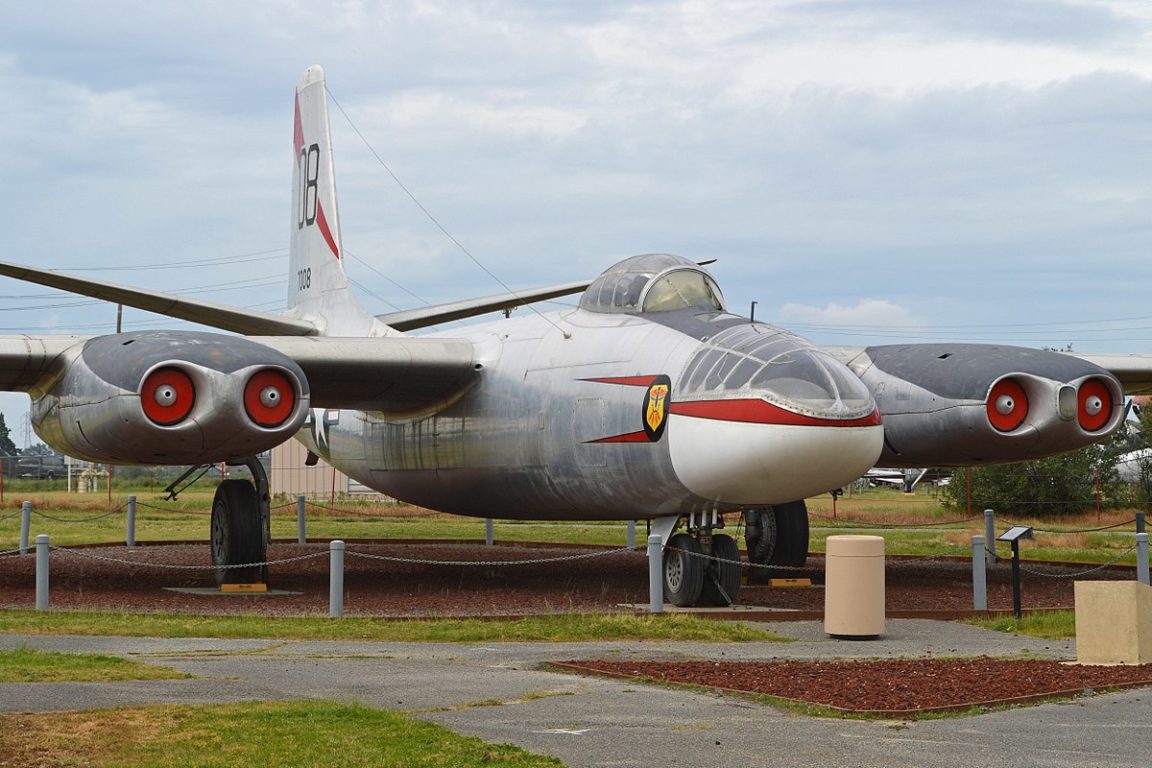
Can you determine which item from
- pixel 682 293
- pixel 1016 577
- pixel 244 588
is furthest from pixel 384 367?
pixel 1016 577

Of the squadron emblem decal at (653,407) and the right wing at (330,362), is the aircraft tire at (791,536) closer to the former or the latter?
the right wing at (330,362)

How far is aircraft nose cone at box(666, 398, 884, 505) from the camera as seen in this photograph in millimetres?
14422

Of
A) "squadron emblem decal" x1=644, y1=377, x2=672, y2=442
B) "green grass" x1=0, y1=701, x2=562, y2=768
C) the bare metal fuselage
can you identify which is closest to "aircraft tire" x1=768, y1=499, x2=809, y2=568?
the bare metal fuselage

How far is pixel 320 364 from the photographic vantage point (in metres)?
18.2

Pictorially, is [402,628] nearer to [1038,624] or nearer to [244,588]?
[244,588]

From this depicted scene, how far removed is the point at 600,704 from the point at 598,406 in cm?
758

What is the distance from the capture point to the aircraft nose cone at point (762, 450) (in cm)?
1442

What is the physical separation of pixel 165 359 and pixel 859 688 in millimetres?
8792

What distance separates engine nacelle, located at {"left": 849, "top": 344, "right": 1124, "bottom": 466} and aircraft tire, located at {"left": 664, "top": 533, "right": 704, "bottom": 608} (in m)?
4.38

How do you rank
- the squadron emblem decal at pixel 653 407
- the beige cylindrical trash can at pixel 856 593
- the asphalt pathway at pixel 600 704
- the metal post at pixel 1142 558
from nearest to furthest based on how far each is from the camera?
the asphalt pathway at pixel 600 704 → the beige cylindrical trash can at pixel 856 593 → the squadron emblem decal at pixel 653 407 → the metal post at pixel 1142 558

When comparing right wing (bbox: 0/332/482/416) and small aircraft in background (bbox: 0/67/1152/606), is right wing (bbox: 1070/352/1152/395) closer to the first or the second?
small aircraft in background (bbox: 0/67/1152/606)

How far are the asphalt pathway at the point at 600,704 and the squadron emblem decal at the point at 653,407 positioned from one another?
3.08m

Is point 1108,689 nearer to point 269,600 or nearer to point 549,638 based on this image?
point 549,638

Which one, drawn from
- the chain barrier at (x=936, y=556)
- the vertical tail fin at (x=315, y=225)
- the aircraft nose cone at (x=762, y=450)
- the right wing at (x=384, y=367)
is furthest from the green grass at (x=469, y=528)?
the aircraft nose cone at (x=762, y=450)
